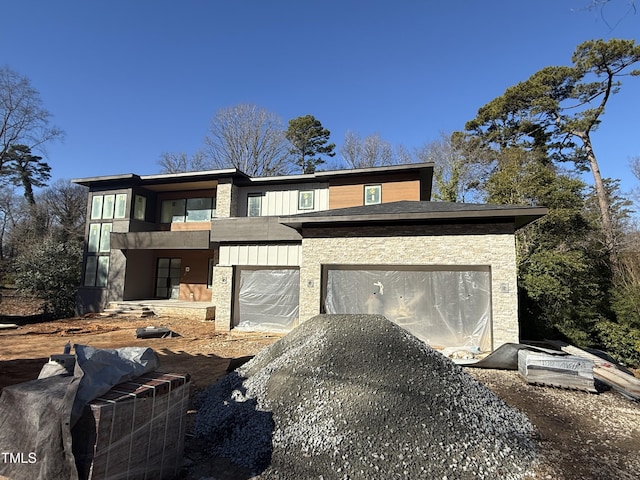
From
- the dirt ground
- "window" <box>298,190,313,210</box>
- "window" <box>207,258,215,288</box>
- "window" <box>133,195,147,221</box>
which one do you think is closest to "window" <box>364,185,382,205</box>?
"window" <box>298,190,313,210</box>

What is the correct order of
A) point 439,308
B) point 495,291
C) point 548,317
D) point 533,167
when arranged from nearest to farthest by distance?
point 495,291
point 439,308
point 548,317
point 533,167

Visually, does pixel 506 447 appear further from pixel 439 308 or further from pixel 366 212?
pixel 366 212

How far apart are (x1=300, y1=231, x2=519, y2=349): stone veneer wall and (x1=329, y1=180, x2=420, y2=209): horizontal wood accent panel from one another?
426cm

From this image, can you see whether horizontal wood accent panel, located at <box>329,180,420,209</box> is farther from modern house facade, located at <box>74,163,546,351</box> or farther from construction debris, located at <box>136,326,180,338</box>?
construction debris, located at <box>136,326,180,338</box>

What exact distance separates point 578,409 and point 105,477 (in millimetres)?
7116

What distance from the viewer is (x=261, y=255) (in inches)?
535

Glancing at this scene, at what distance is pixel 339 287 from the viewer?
1139cm

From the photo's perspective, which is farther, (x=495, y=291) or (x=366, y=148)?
(x=366, y=148)

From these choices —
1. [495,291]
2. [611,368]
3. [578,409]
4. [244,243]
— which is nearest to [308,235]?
[244,243]

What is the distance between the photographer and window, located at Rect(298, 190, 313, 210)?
1609cm

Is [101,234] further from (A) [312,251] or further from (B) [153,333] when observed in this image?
(A) [312,251]

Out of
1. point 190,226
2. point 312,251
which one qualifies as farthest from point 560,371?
point 190,226

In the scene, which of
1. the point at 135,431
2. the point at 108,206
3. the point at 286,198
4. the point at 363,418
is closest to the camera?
the point at 135,431

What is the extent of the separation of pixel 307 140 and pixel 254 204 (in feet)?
51.2
